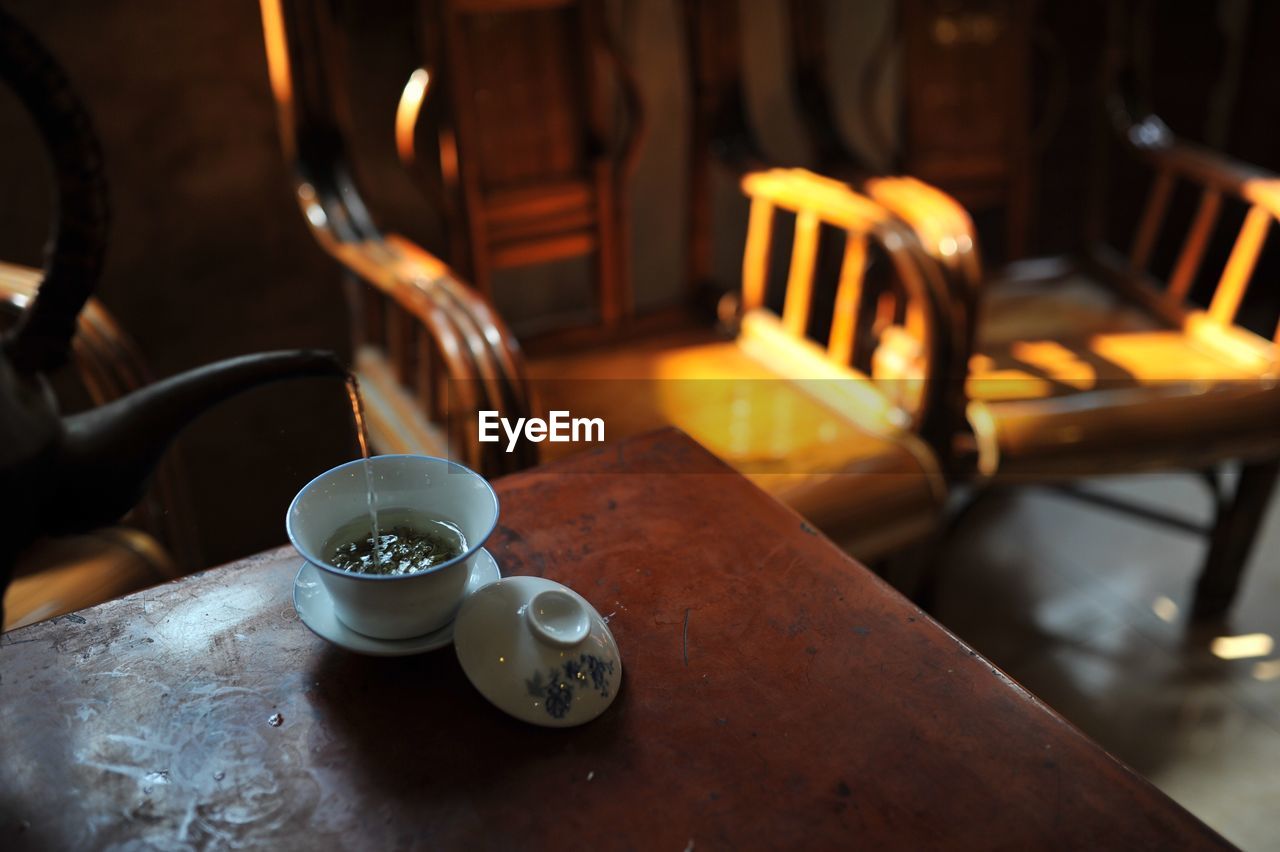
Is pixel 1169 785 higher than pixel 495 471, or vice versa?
pixel 495 471

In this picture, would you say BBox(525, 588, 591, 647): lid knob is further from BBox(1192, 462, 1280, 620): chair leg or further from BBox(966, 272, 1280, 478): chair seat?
BBox(1192, 462, 1280, 620): chair leg

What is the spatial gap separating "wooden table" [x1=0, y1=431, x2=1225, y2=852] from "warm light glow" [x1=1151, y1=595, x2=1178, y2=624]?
1.34 meters

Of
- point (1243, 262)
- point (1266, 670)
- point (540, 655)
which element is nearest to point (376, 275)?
point (540, 655)

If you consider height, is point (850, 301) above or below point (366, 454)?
below

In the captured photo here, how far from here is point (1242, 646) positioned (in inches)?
71.9

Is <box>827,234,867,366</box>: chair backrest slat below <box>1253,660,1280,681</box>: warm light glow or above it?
above

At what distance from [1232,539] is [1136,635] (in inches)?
9.4

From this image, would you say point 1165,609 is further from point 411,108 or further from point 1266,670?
point 411,108

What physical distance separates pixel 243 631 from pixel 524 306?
50.3 inches

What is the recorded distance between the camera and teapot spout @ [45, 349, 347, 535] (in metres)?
0.70

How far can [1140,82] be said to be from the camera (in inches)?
77.5

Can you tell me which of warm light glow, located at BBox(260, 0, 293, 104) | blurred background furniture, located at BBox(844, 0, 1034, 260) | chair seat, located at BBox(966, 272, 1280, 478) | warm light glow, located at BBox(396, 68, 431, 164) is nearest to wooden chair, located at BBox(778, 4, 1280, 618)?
chair seat, located at BBox(966, 272, 1280, 478)

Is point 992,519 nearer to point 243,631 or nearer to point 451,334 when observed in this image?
point 451,334

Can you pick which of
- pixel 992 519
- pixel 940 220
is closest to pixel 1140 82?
pixel 940 220
